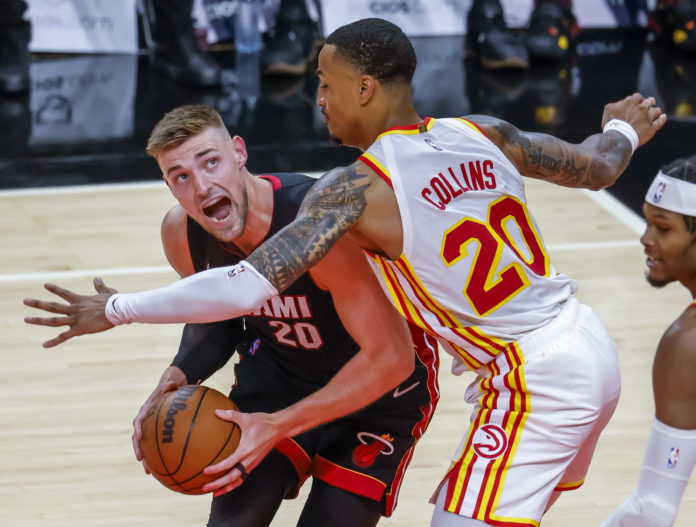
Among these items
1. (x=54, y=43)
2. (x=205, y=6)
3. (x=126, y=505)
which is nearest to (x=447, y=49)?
(x=205, y=6)

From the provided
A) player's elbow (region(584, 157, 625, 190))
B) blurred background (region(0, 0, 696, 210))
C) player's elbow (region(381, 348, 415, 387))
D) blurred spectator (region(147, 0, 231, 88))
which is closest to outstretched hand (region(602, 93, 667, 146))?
player's elbow (region(584, 157, 625, 190))

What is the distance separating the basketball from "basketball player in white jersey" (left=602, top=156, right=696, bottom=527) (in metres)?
1.08

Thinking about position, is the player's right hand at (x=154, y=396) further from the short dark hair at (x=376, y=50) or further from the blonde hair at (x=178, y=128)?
the short dark hair at (x=376, y=50)

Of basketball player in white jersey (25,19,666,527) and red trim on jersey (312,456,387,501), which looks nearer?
basketball player in white jersey (25,19,666,527)

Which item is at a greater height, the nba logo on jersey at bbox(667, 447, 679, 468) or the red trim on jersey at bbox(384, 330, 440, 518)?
the nba logo on jersey at bbox(667, 447, 679, 468)

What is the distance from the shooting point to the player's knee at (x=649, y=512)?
129 inches

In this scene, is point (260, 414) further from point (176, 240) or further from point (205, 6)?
point (205, 6)

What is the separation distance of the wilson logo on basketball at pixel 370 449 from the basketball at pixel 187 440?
49 cm

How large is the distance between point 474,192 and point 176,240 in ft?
3.60

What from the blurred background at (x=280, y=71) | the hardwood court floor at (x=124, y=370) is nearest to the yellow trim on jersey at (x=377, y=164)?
the hardwood court floor at (x=124, y=370)

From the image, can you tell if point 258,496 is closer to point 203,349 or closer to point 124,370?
point 203,349

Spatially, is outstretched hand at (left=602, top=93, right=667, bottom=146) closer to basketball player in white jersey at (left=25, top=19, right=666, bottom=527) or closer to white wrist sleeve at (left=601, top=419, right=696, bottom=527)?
basketball player in white jersey at (left=25, top=19, right=666, bottom=527)

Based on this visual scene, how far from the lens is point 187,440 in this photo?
138 inches

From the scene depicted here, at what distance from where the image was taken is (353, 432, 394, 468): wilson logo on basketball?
12.7 feet
